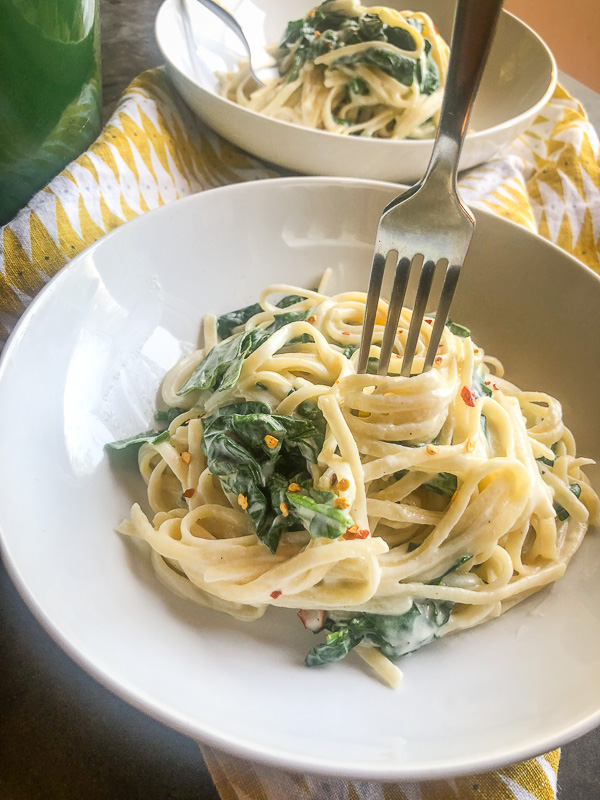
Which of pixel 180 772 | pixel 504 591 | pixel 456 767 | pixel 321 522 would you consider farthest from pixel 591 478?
pixel 180 772

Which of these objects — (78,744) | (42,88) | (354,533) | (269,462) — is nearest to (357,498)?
(354,533)

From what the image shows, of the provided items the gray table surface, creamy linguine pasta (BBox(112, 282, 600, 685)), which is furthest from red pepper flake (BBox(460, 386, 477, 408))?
the gray table surface

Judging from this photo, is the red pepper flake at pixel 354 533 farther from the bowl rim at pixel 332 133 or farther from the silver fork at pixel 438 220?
the bowl rim at pixel 332 133

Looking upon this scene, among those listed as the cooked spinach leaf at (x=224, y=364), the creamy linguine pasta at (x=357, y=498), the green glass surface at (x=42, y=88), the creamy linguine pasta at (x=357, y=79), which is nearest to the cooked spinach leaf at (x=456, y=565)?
the creamy linguine pasta at (x=357, y=498)

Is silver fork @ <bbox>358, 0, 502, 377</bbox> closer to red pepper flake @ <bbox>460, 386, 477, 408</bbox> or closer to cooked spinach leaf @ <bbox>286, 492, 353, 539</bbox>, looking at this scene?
red pepper flake @ <bbox>460, 386, 477, 408</bbox>

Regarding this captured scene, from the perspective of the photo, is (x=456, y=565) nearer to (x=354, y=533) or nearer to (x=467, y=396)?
(x=354, y=533)

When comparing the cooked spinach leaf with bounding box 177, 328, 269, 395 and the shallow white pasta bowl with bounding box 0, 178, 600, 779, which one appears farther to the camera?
the cooked spinach leaf with bounding box 177, 328, 269, 395
